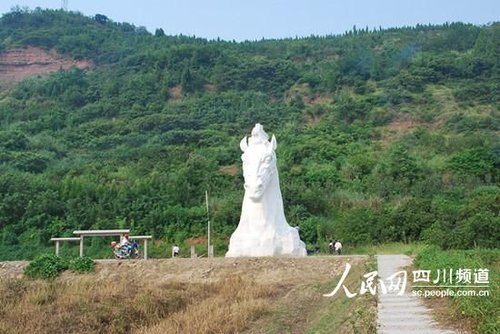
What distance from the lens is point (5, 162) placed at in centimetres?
4153

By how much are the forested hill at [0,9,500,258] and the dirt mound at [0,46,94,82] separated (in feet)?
2.59

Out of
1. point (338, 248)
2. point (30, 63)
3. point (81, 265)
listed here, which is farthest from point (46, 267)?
point (30, 63)

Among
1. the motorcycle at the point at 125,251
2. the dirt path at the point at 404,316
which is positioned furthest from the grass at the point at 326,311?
the motorcycle at the point at 125,251

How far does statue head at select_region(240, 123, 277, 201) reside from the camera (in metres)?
16.5

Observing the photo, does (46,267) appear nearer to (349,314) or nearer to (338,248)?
(338,248)

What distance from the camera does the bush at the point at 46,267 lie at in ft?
50.6

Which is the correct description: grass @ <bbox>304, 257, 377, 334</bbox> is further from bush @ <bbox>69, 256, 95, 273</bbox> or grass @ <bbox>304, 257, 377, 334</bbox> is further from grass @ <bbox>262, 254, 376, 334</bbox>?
bush @ <bbox>69, 256, 95, 273</bbox>

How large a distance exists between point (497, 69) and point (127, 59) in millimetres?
35303

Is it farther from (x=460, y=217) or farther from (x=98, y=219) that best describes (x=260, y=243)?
(x=98, y=219)

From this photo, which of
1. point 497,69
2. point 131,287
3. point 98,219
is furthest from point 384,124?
point 131,287

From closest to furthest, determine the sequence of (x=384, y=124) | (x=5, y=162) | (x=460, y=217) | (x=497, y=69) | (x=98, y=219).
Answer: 1. (x=460, y=217)
2. (x=98, y=219)
3. (x=5, y=162)
4. (x=384, y=124)
5. (x=497, y=69)

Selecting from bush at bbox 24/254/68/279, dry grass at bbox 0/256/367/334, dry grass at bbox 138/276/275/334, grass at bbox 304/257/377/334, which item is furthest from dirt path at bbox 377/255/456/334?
bush at bbox 24/254/68/279

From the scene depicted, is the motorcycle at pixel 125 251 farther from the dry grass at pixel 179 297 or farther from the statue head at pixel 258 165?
the statue head at pixel 258 165

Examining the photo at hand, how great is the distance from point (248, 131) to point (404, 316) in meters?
44.5
